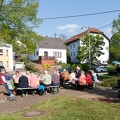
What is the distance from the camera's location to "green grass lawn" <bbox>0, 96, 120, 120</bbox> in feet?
26.1

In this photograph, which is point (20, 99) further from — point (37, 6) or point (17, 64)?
point (17, 64)

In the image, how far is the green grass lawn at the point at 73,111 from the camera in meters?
7.94

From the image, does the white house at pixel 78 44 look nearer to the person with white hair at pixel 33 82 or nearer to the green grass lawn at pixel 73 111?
the person with white hair at pixel 33 82

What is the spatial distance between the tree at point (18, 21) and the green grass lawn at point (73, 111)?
1762 centimetres

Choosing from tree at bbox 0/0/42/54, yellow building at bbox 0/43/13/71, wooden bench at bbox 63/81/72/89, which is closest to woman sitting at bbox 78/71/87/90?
wooden bench at bbox 63/81/72/89

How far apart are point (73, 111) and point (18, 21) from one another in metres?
19.6

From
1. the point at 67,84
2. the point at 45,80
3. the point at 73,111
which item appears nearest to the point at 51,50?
the point at 67,84

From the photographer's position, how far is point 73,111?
28.2 ft

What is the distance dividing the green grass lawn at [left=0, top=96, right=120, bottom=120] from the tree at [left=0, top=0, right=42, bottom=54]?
17.6 metres

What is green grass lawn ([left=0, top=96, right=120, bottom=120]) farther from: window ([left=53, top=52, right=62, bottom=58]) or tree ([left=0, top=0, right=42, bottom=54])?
window ([left=53, top=52, right=62, bottom=58])

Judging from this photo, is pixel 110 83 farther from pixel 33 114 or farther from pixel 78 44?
pixel 78 44

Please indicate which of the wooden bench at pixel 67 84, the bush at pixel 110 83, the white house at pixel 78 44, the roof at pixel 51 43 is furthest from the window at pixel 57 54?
the wooden bench at pixel 67 84

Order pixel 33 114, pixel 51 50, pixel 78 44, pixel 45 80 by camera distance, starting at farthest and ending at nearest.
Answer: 1. pixel 78 44
2. pixel 51 50
3. pixel 45 80
4. pixel 33 114

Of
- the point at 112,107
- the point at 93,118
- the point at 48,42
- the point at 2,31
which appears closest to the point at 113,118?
the point at 93,118
